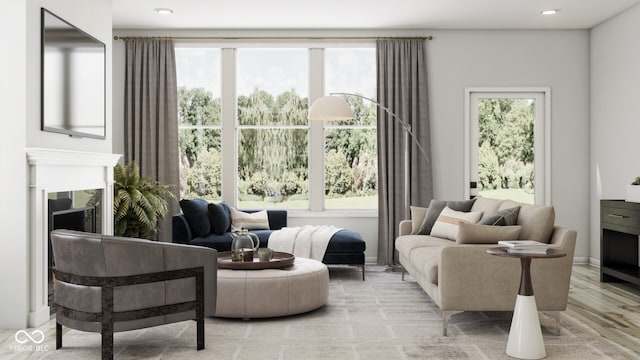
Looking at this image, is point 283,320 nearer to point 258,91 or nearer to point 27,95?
point 27,95

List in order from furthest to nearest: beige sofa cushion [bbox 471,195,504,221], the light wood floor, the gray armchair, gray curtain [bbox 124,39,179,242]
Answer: gray curtain [bbox 124,39,179,242] → beige sofa cushion [bbox 471,195,504,221] → the light wood floor → the gray armchair

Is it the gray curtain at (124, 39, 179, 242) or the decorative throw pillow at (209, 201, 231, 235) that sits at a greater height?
the gray curtain at (124, 39, 179, 242)

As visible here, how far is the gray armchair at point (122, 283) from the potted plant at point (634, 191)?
13.5 ft

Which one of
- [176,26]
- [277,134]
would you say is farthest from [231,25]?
[277,134]

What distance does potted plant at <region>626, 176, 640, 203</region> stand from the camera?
5.53m

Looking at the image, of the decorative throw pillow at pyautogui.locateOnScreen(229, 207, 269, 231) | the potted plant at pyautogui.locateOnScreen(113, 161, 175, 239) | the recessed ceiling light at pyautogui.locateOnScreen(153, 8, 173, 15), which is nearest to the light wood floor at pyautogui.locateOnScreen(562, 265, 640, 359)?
the decorative throw pillow at pyautogui.locateOnScreen(229, 207, 269, 231)

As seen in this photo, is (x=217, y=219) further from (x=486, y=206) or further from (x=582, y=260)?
(x=582, y=260)

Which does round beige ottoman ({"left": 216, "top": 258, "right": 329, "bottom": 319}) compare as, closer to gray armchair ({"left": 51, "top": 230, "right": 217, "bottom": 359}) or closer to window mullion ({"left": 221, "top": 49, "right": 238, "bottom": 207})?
gray armchair ({"left": 51, "top": 230, "right": 217, "bottom": 359})

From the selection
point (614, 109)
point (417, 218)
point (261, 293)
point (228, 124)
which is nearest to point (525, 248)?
point (261, 293)

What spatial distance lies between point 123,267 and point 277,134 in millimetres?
4143

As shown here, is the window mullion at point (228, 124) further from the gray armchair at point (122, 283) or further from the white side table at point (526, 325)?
the white side table at point (526, 325)

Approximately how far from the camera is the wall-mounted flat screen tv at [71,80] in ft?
14.3

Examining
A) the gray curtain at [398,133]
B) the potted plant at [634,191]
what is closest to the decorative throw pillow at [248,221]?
the gray curtain at [398,133]

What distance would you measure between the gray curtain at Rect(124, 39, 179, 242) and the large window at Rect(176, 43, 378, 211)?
0.70 ft
